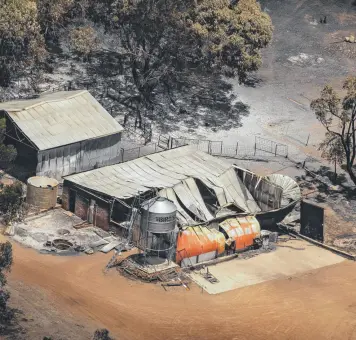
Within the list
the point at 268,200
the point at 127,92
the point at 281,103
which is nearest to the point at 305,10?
the point at 281,103

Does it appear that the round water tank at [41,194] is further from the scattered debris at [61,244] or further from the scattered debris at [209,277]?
the scattered debris at [209,277]

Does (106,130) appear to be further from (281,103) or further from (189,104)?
(281,103)

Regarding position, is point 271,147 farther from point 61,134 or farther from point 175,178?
point 61,134

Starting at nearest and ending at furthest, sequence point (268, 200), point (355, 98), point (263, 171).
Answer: point (268, 200)
point (355, 98)
point (263, 171)

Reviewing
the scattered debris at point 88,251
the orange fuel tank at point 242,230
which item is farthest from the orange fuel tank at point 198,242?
the scattered debris at point 88,251

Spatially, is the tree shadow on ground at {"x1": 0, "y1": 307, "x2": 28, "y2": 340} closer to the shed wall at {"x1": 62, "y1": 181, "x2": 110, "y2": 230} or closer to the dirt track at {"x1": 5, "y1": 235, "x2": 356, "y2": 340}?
the dirt track at {"x1": 5, "y1": 235, "x2": 356, "y2": 340}

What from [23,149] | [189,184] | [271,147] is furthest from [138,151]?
[189,184]

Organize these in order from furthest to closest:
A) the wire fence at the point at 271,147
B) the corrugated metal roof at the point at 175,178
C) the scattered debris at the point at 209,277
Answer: the wire fence at the point at 271,147, the corrugated metal roof at the point at 175,178, the scattered debris at the point at 209,277
